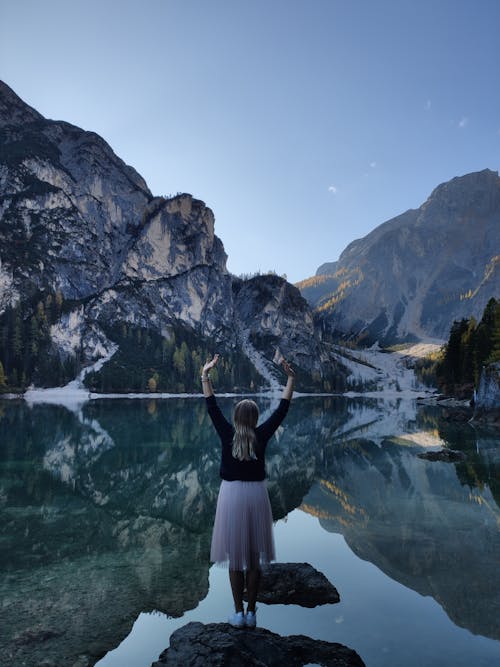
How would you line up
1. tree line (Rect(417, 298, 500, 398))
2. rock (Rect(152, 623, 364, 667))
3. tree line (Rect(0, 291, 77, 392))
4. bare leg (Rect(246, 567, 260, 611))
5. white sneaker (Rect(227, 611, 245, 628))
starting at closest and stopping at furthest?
rock (Rect(152, 623, 364, 667)) < white sneaker (Rect(227, 611, 245, 628)) < bare leg (Rect(246, 567, 260, 611)) < tree line (Rect(417, 298, 500, 398)) < tree line (Rect(0, 291, 77, 392))

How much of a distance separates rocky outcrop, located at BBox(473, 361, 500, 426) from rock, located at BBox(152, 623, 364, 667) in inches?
2103

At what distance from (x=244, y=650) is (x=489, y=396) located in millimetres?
57714

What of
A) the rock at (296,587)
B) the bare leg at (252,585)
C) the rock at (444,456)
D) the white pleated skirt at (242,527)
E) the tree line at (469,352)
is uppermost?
the tree line at (469,352)

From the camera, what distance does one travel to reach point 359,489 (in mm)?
21453

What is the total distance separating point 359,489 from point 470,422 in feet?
139

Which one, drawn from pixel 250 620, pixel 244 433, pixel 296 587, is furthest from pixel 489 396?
pixel 244 433

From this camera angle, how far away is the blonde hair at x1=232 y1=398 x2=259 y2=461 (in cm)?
680

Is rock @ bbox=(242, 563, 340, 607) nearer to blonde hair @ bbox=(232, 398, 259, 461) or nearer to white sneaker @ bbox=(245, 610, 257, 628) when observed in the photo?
white sneaker @ bbox=(245, 610, 257, 628)

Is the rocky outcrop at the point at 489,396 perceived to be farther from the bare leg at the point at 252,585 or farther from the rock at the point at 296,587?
the bare leg at the point at 252,585

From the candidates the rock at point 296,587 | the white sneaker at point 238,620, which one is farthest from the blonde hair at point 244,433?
the rock at point 296,587

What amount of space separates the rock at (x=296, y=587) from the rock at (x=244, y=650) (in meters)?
2.56

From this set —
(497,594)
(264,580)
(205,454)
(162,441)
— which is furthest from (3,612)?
(162,441)

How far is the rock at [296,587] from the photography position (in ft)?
31.5

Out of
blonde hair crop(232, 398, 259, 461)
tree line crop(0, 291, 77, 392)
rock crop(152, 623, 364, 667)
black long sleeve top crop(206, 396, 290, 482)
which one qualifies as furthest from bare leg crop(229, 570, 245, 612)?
tree line crop(0, 291, 77, 392)
